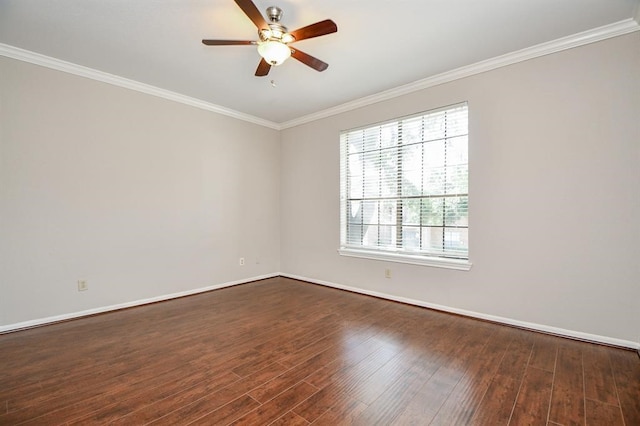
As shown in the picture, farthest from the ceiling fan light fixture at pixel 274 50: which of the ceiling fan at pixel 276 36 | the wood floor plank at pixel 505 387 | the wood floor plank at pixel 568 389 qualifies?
the wood floor plank at pixel 568 389

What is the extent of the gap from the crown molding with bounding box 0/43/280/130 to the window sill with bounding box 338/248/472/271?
9.34 ft

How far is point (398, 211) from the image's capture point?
12.6 ft

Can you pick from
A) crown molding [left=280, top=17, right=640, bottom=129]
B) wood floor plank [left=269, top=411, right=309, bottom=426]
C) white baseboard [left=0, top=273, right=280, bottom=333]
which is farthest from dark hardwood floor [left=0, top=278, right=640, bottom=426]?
crown molding [left=280, top=17, right=640, bottom=129]

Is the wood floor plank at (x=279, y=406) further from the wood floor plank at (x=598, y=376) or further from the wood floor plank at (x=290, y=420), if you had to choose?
the wood floor plank at (x=598, y=376)

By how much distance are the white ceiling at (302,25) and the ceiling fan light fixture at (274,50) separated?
0.28 metres

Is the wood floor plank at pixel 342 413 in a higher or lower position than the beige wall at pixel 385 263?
lower

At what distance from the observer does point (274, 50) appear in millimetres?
2254

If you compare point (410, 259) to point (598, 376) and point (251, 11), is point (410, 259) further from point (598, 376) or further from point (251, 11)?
point (251, 11)

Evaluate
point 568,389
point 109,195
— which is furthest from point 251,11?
point 568,389

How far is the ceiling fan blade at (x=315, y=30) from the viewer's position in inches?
79.3

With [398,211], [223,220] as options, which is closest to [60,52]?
[223,220]

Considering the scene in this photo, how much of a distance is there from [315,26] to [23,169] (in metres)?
3.21

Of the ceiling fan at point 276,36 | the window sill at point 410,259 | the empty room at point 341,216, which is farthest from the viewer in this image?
the window sill at point 410,259

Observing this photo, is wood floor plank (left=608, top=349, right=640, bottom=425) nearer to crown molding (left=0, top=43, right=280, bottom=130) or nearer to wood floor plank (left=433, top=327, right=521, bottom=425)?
wood floor plank (left=433, top=327, right=521, bottom=425)
